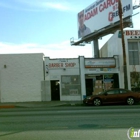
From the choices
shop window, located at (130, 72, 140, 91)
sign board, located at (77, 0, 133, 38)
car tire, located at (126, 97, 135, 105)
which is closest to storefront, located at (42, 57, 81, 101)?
shop window, located at (130, 72, 140, 91)

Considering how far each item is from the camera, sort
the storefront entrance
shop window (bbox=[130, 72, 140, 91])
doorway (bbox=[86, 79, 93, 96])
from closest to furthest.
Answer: shop window (bbox=[130, 72, 140, 91]) < the storefront entrance < doorway (bbox=[86, 79, 93, 96])

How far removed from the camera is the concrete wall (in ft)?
89.7

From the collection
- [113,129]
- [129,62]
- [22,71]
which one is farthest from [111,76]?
[113,129]

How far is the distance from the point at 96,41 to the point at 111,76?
11.2 meters

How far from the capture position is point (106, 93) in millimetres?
21500

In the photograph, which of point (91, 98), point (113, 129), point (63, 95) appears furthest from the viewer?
point (63, 95)

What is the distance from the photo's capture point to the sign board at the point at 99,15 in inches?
1220

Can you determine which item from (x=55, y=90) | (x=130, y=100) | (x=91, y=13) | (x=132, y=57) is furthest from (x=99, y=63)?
(x=91, y=13)

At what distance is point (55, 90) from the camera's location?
27.6 metres

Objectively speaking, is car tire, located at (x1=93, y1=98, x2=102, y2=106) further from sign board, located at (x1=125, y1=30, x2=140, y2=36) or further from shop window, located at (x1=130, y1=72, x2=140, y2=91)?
sign board, located at (x1=125, y1=30, x2=140, y2=36)

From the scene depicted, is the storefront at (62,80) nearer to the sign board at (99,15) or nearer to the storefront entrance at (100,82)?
the storefront entrance at (100,82)

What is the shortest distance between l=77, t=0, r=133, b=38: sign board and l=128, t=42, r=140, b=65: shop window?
422 centimetres

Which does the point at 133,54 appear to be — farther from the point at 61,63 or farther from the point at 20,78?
the point at 20,78

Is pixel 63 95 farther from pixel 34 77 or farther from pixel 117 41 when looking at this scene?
pixel 117 41
